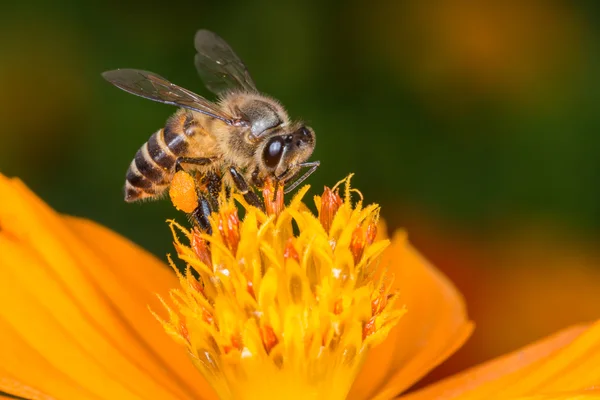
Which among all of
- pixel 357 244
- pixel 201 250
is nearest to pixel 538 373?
pixel 357 244

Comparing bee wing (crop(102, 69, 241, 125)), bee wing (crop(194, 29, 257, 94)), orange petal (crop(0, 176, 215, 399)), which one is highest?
bee wing (crop(194, 29, 257, 94))

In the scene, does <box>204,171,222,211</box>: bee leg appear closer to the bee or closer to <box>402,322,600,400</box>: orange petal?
the bee

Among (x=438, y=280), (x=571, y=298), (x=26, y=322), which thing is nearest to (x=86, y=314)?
(x=26, y=322)

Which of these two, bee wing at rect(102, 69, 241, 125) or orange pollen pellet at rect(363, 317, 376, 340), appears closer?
orange pollen pellet at rect(363, 317, 376, 340)

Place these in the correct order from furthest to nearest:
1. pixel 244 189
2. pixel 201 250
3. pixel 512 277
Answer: pixel 512 277, pixel 244 189, pixel 201 250

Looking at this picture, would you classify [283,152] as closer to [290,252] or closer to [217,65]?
[290,252]

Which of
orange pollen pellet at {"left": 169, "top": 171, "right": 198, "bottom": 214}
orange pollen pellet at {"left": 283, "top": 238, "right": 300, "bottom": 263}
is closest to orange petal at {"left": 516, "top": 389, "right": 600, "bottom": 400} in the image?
orange pollen pellet at {"left": 283, "top": 238, "right": 300, "bottom": 263}
